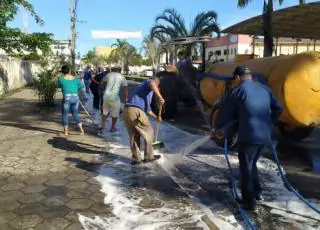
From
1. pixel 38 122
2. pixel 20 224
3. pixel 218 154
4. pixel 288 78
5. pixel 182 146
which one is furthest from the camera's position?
pixel 38 122

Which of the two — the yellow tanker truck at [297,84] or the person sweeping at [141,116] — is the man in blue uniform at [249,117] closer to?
the yellow tanker truck at [297,84]

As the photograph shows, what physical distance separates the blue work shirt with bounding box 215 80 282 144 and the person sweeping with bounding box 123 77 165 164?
1.96m

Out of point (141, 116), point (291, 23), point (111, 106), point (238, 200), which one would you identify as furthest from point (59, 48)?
point (238, 200)

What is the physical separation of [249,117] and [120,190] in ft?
6.39

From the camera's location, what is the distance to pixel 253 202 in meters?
4.54

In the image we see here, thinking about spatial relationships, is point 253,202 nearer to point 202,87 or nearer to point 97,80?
point 202,87

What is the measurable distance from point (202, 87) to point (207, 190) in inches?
166

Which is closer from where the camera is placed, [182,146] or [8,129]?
[182,146]

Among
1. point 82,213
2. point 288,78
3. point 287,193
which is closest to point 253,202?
point 287,193

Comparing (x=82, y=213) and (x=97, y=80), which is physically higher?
(x=97, y=80)

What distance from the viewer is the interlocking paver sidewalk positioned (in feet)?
14.2

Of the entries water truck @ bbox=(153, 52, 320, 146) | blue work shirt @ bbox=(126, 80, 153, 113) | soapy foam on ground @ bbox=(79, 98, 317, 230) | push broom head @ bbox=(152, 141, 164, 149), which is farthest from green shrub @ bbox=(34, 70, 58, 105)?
water truck @ bbox=(153, 52, 320, 146)

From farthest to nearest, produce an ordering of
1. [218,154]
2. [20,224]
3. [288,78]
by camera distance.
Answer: [218,154], [288,78], [20,224]

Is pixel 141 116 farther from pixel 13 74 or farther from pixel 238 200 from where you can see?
pixel 13 74
